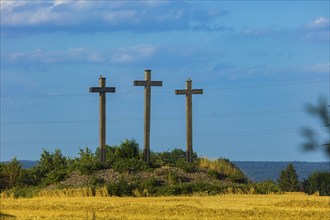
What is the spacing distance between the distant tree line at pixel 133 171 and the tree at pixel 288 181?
983 inches

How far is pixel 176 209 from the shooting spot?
28500 mm

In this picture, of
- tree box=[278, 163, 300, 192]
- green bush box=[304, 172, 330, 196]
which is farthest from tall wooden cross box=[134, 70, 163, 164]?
tree box=[278, 163, 300, 192]

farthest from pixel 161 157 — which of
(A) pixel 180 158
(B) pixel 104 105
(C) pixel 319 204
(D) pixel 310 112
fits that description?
(D) pixel 310 112

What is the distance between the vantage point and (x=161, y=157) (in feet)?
157

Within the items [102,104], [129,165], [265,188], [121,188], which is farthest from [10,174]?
[265,188]

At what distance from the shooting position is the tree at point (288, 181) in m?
72.5

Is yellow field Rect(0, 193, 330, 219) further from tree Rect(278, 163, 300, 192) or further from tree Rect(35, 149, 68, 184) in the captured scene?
tree Rect(278, 163, 300, 192)

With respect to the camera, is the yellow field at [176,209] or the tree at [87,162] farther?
the tree at [87,162]

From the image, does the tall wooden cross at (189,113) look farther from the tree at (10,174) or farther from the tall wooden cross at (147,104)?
the tree at (10,174)

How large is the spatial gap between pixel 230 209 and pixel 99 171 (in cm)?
1475

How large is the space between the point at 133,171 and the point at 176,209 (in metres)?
14.2

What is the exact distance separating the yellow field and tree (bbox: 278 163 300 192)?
3735 cm

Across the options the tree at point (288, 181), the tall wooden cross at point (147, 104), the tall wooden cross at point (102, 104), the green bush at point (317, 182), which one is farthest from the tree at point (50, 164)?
the tree at point (288, 181)

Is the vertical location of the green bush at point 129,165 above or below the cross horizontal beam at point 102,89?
below
